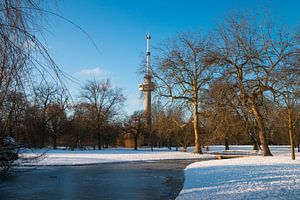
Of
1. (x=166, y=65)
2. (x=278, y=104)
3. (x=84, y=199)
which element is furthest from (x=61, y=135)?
(x=84, y=199)

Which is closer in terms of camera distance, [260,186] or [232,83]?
[260,186]

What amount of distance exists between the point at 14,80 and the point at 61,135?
5310cm

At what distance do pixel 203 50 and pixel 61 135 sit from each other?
35190mm

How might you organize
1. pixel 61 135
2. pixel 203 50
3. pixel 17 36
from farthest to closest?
1. pixel 61 135
2. pixel 203 50
3. pixel 17 36

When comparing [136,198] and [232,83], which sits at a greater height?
[232,83]

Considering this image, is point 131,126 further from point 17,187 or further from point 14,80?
point 14,80

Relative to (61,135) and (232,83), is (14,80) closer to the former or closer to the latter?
(232,83)

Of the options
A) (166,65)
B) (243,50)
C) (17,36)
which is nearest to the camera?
(17,36)

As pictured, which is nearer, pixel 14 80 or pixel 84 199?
pixel 14 80

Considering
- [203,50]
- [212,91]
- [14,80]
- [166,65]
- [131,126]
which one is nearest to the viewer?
[14,80]

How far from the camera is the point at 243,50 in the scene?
79.6 ft

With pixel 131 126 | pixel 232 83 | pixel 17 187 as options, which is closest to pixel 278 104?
pixel 232 83

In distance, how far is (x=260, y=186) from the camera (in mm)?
9820

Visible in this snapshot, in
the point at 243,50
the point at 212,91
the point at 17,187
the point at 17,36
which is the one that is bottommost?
the point at 17,187
